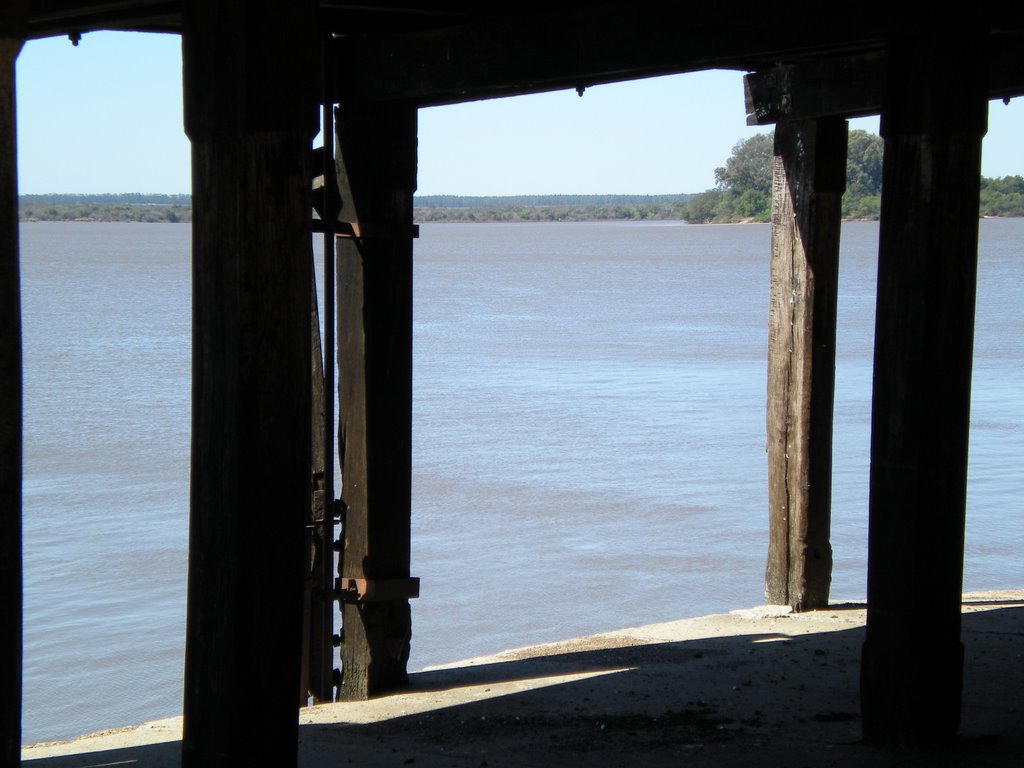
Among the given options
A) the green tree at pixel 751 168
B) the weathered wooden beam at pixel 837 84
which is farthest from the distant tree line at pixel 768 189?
the weathered wooden beam at pixel 837 84

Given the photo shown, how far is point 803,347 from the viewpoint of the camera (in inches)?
355

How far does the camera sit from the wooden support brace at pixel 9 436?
464cm

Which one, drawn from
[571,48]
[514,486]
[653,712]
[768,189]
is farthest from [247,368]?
[768,189]

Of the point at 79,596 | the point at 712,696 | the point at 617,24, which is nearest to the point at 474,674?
the point at 712,696

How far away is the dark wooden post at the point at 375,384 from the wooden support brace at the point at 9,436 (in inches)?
108

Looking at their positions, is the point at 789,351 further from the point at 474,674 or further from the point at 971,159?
the point at 971,159

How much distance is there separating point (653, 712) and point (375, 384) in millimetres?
2251

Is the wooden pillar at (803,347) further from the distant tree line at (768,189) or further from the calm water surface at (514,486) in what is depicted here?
the distant tree line at (768,189)

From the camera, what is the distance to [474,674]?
7914 mm

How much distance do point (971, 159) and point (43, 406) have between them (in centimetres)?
2159

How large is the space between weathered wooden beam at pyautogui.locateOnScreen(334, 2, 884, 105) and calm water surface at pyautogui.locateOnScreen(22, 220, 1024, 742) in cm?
453

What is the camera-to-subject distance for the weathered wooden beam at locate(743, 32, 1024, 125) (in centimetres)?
837

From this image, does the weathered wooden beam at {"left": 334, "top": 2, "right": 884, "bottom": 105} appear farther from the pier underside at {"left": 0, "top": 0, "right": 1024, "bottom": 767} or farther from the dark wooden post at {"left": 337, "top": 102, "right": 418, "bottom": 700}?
the dark wooden post at {"left": 337, "top": 102, "right": 418, "bottom": 700}

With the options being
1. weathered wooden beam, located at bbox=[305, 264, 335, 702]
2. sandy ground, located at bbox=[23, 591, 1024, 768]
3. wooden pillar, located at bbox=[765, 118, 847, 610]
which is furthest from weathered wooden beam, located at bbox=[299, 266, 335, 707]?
wooden pillar, located at bbox=[765, 118, 847, 610]
